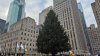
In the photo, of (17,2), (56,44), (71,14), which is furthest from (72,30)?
(17,2)

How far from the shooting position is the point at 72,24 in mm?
116000

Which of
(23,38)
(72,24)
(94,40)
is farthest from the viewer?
(94,40)

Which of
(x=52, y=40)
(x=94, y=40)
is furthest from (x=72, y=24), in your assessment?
(x=52, y=40)

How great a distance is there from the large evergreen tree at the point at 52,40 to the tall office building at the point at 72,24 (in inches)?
3073

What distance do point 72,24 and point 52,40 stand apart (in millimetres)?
91718

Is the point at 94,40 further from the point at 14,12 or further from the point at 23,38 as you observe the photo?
the point at 23,38

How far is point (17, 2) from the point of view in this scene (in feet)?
541

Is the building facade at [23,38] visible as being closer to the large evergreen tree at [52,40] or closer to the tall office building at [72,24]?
the large evergreen tree at [52,40]

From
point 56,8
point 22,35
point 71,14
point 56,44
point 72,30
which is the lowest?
point 56,44

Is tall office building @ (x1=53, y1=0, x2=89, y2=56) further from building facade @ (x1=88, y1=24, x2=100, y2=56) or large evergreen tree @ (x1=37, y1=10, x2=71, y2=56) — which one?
large evergreen tree @ (x1=37, y1=10, x2=71, y2=56)

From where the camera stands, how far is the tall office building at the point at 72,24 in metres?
108

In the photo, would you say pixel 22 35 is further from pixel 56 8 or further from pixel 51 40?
pixel 56 8

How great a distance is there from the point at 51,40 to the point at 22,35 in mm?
33861

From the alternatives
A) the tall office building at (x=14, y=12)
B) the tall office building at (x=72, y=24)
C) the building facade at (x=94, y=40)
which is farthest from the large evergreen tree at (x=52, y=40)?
the building facade at (x=94, y=40)
